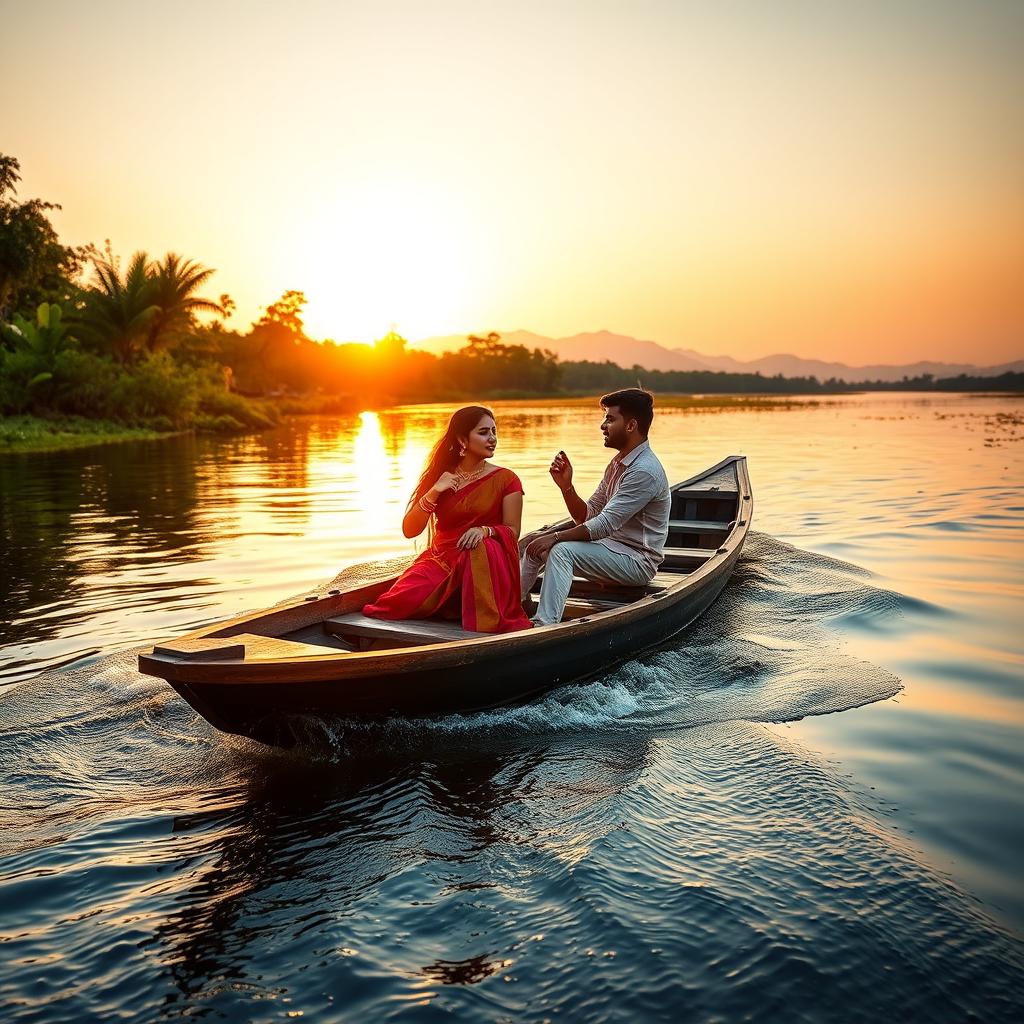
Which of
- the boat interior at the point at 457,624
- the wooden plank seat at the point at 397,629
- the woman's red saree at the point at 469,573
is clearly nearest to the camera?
the boat interior at the point at 457,624

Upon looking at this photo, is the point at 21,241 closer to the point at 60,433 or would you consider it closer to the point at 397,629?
the point at 60,433

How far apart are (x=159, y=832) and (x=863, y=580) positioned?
6456 millimetres

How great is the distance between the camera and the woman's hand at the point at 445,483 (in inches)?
193

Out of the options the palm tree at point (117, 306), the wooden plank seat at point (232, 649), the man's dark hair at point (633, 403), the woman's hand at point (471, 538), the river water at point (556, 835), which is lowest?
the river water at point (556, 835)

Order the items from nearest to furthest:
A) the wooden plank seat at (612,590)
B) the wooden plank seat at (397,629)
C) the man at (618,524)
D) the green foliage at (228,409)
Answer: the wooden plank seat at (397,629) < the man at (618,524) < the wooden plank seat at (612,590) < the green foliage at (228,409)

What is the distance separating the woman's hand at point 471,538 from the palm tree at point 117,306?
2646cm

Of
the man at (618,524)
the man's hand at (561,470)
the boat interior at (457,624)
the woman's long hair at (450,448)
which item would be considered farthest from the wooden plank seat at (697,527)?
the woman's long hair at (450,448)

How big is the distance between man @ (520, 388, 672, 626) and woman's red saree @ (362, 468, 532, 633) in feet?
1.29

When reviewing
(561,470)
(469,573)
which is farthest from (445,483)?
(561,470)

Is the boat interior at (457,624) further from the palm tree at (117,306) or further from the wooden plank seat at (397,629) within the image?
the palm tree at (117,306)

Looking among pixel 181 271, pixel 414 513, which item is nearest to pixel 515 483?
pixel 414 513

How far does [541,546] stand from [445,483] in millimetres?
905

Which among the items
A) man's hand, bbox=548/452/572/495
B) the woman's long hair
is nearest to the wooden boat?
the woman's long hair

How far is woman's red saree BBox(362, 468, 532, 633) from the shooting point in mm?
4715
